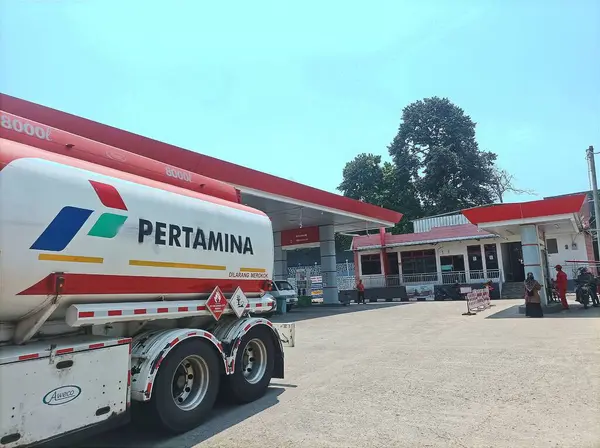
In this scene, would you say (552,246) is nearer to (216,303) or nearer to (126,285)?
(216,303)

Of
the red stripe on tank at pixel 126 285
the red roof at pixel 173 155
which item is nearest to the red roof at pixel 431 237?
the red roof at pixel 173 155

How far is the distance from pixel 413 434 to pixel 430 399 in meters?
1.38

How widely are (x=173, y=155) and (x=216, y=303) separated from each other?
7.75m

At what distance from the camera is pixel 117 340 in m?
4.54

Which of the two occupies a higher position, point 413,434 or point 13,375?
point 13,375

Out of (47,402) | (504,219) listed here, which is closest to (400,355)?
(47,402)

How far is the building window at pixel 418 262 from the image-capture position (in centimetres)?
3319

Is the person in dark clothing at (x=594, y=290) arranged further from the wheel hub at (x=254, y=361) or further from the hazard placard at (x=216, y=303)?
the hazard placard at (x=216, y=303)

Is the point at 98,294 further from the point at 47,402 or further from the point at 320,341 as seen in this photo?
the point at 320,341

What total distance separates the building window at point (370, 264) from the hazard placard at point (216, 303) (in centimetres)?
2981

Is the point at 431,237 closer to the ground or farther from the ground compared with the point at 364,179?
closer to the ground

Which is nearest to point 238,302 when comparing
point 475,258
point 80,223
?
point 80,223

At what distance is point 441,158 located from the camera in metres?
46.8

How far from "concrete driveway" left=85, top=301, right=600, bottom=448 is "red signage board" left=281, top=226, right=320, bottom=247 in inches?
610
